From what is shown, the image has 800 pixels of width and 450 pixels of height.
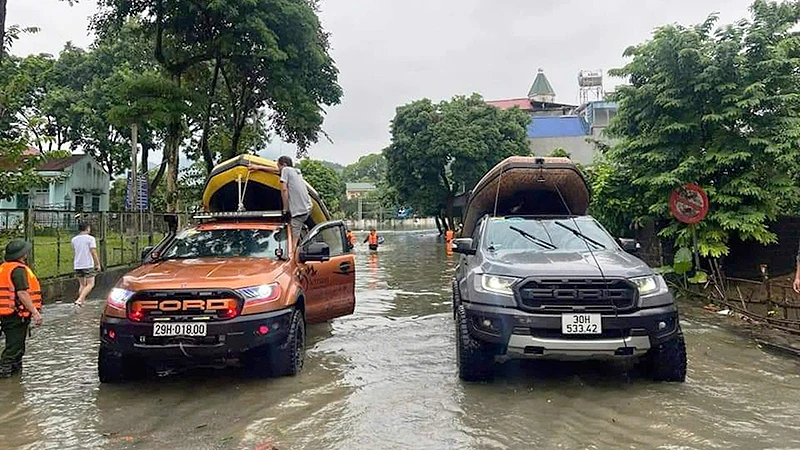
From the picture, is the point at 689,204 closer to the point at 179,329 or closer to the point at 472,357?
the point at 472,357

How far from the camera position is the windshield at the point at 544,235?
6.29 meters

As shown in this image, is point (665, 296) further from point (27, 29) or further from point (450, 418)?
point (27, 29)

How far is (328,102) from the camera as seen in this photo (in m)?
22.3

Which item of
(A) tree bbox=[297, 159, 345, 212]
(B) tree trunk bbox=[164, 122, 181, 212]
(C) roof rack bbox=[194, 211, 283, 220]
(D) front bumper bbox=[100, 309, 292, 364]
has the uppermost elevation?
(A) tree bbox=[297, 159, 345, 212]

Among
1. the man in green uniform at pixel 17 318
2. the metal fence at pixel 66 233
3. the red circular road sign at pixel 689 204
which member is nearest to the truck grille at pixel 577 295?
the man in green uniform at pixel 17 318

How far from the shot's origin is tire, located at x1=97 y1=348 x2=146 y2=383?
5.60m

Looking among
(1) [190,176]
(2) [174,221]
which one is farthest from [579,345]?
(1) [190,176]

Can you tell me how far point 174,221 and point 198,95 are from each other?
10542mm

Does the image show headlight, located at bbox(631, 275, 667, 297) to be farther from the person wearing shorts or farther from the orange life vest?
the person wearing shorts

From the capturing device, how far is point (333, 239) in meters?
8.15

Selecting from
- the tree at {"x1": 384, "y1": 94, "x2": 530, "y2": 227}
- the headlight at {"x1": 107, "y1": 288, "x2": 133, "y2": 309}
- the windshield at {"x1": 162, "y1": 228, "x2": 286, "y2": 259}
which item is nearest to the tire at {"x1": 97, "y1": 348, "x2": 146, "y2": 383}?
the headlight at {"x1": 107, "y1": 288, "x2": 133, "y2": 309}

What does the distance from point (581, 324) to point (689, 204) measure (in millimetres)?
6380

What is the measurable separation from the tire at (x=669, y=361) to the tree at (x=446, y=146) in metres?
31.8

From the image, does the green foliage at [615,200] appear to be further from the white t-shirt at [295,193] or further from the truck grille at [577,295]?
the truck grille at [577,295]
